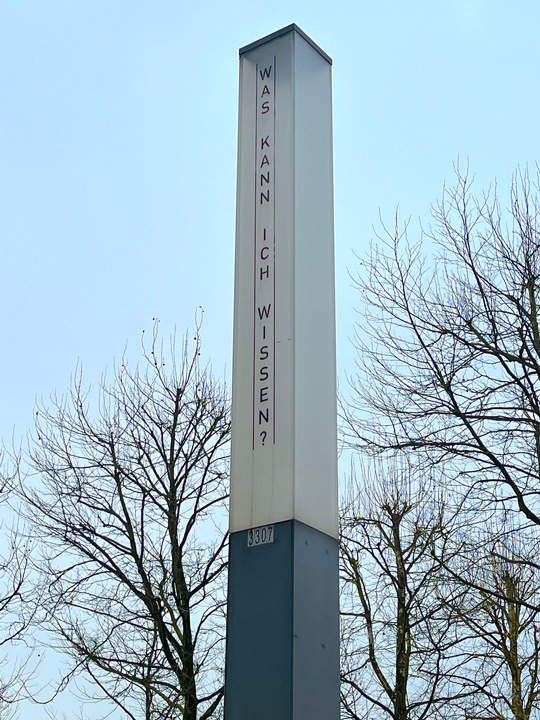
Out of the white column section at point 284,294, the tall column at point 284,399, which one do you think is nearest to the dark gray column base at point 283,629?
the tall column at point 284,399

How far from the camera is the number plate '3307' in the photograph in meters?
4.67

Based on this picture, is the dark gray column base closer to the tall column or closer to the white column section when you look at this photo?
the tall column

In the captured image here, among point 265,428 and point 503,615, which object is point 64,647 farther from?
point 265,428

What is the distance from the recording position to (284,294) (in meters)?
5.15

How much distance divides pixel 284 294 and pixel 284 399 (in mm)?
553

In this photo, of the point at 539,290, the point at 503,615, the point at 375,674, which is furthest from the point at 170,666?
the point at 539,290

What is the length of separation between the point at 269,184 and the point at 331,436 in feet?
4.48

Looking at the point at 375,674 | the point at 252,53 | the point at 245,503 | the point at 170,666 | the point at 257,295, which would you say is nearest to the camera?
the point at 245,503

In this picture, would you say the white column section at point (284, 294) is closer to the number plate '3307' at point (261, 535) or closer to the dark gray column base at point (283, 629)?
the number plate '3307' at point (261, 535)

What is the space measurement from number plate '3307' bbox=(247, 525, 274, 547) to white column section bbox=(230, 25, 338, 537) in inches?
1.5

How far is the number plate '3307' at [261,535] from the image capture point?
4673mm

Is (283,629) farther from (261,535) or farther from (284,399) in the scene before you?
(284,399)

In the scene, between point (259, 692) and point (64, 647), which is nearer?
point (259, 692)

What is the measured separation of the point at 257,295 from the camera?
5273 mm
